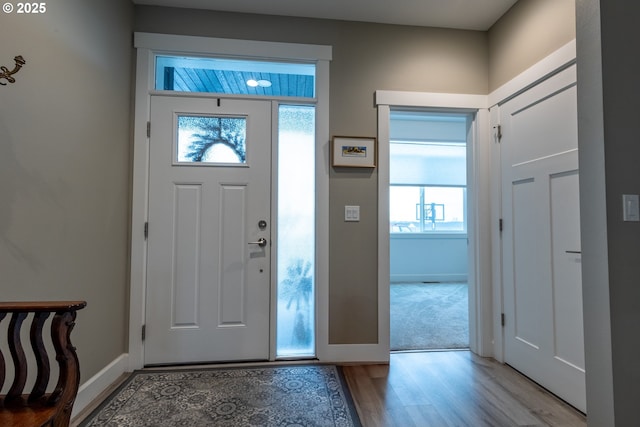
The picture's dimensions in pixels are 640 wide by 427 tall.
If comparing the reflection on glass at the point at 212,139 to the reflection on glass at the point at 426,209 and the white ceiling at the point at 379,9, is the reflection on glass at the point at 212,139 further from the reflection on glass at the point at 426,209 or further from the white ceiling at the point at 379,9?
the reflection on glass at the point at 426,209

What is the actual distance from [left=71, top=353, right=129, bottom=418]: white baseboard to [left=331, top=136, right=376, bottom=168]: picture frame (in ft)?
6.75

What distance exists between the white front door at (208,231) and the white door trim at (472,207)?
0.88 m

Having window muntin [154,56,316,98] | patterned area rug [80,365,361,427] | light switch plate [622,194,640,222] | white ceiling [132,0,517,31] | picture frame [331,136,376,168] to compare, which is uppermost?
white ceiling [132,0,517,31]

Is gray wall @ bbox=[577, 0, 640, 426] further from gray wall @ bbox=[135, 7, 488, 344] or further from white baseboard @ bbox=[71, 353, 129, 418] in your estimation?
white baseboard @ bbox=[71, 353, 129, 418]

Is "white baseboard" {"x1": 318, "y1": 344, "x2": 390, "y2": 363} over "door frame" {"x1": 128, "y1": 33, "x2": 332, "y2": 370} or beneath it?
beneath

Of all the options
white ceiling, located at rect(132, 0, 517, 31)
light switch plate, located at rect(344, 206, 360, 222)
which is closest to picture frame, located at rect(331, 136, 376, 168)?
light switch plate, located at rect(344, 206, 360, 222)

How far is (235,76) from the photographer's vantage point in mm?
2514

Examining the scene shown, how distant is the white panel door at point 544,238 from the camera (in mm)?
1867

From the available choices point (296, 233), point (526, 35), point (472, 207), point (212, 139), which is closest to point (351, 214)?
point (296, 233)

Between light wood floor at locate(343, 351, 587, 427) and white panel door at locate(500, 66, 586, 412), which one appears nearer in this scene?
light wood floor at locate(343, 351, 587, 427)

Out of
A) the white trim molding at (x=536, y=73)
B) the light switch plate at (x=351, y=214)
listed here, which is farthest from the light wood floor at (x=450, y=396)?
the white trim molding at (x=536, y=73)

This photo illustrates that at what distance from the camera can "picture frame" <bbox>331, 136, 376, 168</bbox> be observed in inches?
96.2

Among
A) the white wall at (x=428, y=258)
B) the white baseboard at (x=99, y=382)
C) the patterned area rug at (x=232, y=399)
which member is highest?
the white wall at (x=428, y=258)

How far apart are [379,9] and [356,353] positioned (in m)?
2.62
